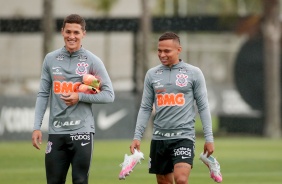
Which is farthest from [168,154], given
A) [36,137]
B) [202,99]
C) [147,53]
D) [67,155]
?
[147,53]

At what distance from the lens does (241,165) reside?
936 inches

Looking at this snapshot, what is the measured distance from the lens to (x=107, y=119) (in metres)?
34.7

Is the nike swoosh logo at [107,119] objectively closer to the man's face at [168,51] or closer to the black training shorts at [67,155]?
the man's face at [168,51]

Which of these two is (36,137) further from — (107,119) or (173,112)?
(107,119)

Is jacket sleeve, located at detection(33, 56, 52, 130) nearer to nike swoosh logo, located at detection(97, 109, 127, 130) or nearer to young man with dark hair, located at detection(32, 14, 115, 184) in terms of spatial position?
young man with dark hair, located at detection(32, 14, 115, 184)

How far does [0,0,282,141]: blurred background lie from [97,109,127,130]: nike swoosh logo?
3cm

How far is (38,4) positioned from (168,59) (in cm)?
4439

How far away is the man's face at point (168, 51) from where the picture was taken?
12.2 metres

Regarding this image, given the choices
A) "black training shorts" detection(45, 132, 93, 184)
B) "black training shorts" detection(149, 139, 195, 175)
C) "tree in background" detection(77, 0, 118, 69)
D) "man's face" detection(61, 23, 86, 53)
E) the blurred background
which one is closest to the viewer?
"black training shorts" detection(45, 132, 93, 184)

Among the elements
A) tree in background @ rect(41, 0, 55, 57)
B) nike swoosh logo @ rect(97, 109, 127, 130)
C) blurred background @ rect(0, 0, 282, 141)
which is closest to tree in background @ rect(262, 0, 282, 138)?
blurred background @ rect(0, 0, 282, 141)

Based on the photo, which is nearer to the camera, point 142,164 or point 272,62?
point 142,164

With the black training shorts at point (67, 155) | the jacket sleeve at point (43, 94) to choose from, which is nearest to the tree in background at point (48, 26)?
the jacket sleeve at point (43, 94)

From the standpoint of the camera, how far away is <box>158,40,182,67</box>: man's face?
40.2 feet

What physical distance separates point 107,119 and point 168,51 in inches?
887
